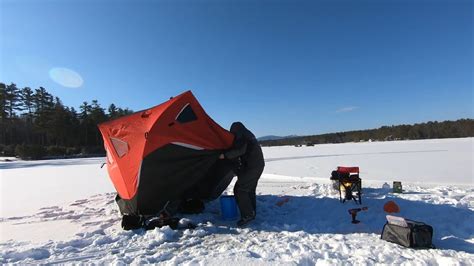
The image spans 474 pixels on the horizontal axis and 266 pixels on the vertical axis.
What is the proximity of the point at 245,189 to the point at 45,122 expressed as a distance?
45503mm

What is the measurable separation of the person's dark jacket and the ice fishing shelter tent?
481 millimetres

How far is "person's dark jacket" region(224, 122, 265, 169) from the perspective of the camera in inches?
208

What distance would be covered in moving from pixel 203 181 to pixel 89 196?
3613 mm

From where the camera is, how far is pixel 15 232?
5.11m

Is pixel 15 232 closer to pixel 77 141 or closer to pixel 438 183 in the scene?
pixel 438 183

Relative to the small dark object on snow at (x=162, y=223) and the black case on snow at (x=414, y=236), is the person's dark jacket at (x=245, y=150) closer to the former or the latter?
the small dark object on snow at (x=162, y=223)

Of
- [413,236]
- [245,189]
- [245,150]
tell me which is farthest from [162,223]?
[413,236]

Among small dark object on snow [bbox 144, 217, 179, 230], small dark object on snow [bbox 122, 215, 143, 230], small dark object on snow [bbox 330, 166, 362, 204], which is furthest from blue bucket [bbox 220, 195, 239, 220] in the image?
small dark object on snow [bbox 330, 166, 362, 204]

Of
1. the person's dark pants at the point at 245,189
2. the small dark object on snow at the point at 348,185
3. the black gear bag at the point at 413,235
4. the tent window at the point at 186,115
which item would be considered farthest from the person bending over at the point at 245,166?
the black gear bag at the point at 413,235

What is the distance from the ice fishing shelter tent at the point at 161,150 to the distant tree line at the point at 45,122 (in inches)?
1488

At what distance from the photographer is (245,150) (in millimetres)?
5309

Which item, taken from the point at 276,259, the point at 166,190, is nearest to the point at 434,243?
the point at 276,259

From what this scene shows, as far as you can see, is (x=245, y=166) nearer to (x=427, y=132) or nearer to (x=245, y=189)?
(x=245, y=189)

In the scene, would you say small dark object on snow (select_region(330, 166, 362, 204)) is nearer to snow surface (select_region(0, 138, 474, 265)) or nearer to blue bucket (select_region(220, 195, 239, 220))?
snow surface (select_region(0, 138, 474, 265))
